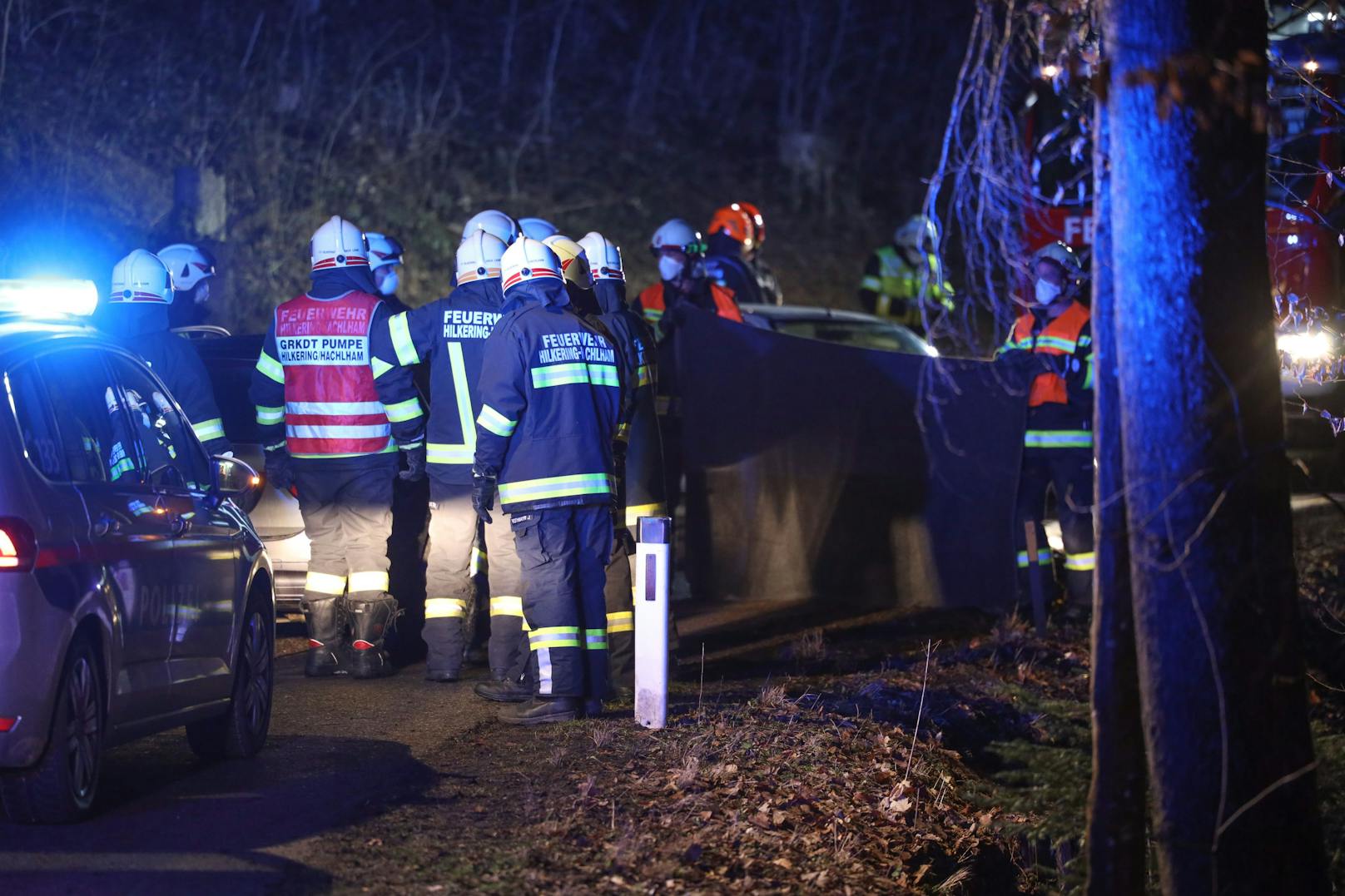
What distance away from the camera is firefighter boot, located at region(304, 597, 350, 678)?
8.92 meters

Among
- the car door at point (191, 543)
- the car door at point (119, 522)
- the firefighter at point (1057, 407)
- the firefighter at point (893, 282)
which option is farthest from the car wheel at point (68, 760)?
the firefighter at point (893, 282)

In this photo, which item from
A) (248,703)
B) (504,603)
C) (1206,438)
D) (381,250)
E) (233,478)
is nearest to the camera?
(1206,438)

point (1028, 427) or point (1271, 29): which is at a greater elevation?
point (1271, 29)

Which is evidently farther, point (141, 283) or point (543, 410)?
point (141, 283)

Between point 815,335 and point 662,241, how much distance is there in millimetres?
2207

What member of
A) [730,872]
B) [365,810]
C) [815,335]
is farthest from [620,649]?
[815,335]

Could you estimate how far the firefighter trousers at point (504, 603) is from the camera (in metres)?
8.27

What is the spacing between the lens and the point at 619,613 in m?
8.59

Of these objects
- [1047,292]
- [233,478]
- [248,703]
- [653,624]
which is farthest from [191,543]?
[1047,292]

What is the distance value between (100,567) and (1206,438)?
11.4 feet

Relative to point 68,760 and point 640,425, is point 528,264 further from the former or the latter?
point 68,760

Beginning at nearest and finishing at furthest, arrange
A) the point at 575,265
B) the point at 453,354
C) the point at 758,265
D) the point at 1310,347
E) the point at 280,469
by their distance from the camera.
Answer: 1. the point at 1310,347
2. the point at 575,265
3. the point at 453,354
4. the point at 280,469
5. the point at 758,265

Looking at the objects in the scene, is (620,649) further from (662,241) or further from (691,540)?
(662,241)

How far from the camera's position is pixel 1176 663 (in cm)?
464
